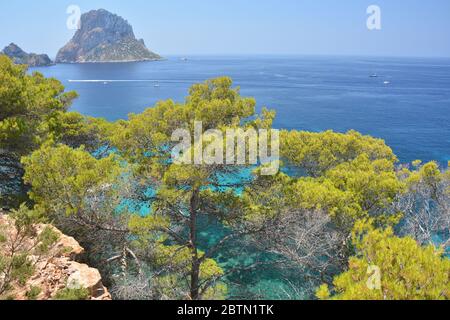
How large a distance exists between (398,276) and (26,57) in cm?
16593

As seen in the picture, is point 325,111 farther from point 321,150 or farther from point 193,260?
point 193,260

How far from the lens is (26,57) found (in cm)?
14075

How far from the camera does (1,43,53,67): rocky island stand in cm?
13548

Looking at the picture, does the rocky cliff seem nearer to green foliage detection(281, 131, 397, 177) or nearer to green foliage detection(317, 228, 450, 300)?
green foliage detection(317, 228, 450, 300)

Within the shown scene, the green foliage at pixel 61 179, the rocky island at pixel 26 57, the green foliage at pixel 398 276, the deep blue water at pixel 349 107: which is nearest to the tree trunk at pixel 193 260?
the green foliage at pixel 61 179

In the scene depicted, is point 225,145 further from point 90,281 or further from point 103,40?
point 103,40

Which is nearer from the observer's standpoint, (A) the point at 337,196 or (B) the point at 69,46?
(A) the point at 337,196

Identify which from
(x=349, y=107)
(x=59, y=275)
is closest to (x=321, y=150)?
(x=59, y=275)

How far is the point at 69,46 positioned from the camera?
583ft

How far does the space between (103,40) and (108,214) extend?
199585mm

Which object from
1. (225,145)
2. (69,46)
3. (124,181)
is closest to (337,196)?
(225,145)

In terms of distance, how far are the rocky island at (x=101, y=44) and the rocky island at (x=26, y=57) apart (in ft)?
81.1

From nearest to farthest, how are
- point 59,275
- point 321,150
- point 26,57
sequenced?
point 59,275
point 321,150
point 26,57
